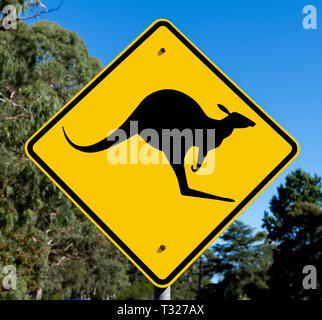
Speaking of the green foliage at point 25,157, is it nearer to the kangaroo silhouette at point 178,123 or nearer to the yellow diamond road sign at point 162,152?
the yellow diamond road sign at point 162,152

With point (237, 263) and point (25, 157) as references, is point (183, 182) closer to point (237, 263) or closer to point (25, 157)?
point (25, 157)

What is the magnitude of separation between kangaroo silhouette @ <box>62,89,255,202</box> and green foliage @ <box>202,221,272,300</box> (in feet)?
228

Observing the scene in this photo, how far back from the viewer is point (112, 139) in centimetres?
233

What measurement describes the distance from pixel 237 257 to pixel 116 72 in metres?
75.1

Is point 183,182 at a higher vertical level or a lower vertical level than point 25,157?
lower

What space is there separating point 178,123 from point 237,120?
316 millimetres

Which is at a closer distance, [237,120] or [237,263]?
[237,120]

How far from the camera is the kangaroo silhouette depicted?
225cm

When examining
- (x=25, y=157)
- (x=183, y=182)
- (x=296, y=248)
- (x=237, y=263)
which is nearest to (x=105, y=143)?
(x=183, y=182)

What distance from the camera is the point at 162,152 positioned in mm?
2240

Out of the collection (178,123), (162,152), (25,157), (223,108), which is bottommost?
(162,152)

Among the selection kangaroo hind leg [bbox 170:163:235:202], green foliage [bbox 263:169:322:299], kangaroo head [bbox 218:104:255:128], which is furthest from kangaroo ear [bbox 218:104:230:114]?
green foliage [bbox 263:169:322:299]

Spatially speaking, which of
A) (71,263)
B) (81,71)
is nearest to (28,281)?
(81,71)
